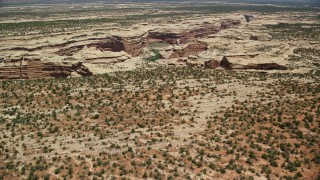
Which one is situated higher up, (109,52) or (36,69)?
(109,52)

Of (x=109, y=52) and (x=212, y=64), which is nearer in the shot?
(x=212, y=64)

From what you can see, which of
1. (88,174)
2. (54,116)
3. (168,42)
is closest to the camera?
(88,174)

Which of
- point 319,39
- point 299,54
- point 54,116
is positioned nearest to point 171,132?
point 54,116

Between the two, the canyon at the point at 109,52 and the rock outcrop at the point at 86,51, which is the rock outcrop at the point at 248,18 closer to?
the canyon at the point at 109,52

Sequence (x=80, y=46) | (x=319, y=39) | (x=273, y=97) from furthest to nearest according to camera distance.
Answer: (x=319, y=39)
(x=80, y=46)
(x=273, y=97)

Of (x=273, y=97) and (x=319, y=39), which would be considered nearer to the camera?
(x=273, y=97)

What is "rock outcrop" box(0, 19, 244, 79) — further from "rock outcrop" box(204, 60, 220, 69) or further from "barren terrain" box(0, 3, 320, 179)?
"barren terrain" box(0, 3, 320, 179)

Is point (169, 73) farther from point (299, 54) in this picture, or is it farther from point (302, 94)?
point (299, 54)

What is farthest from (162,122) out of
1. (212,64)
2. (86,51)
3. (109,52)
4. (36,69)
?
(86,51)

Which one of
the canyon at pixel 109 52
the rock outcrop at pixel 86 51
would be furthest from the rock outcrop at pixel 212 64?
the rock outcrop at pixel 86 51

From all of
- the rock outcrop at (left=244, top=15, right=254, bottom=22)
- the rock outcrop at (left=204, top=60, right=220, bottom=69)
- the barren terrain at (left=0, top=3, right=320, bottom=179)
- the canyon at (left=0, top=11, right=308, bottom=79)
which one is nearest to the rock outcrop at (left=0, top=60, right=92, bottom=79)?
the canyon at (left=0, top=11, right=308, bottom=79)

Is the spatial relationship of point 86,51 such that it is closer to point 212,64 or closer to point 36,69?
point 36,69
